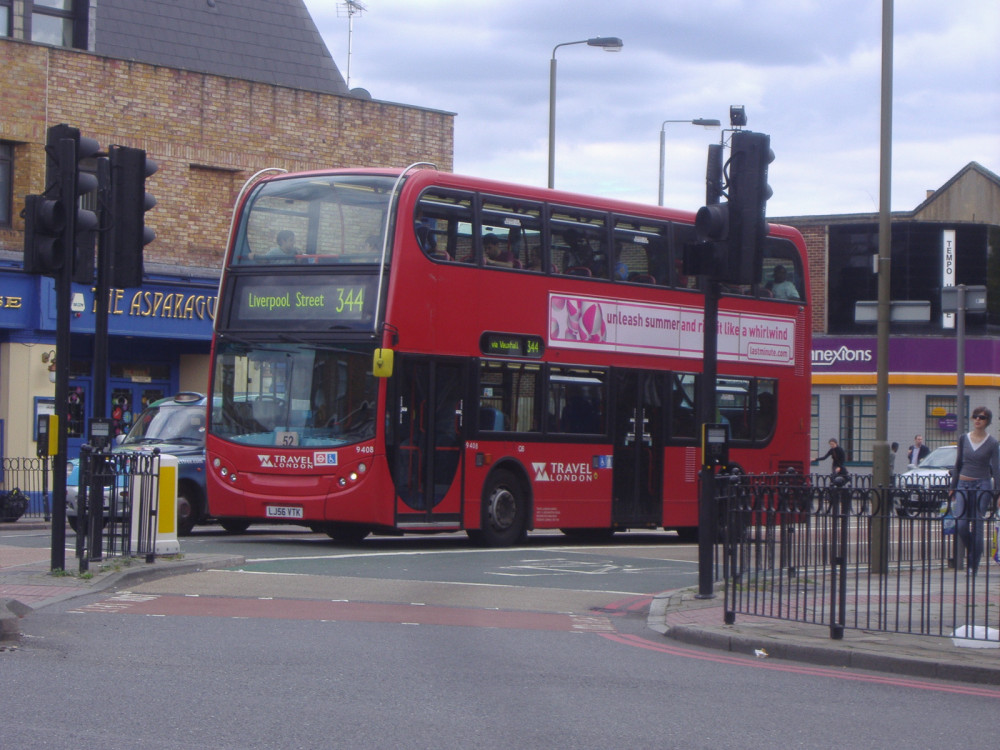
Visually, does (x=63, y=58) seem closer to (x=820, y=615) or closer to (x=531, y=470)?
(x=531, y=470)

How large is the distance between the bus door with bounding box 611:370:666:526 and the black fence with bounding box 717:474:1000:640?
8.60 m

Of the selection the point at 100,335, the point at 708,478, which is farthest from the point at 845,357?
the point at 100,335

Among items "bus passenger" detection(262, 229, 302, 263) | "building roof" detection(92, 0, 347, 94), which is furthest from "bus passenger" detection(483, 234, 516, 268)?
"building roof" detection(92, 0, 347, 94)

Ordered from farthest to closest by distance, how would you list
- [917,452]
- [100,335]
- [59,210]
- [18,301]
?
[917,452]
[18,301]
[100,335]
[59,210]

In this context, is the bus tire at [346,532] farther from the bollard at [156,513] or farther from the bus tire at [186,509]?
the bollard at [156,513]

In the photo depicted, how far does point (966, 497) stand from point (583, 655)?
277 cm

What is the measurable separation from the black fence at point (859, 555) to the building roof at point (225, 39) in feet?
73.0

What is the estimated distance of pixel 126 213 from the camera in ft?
43.3

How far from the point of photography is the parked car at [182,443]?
1981 centimetres

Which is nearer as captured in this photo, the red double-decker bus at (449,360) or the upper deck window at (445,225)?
the red double-decker bus at (449,360)

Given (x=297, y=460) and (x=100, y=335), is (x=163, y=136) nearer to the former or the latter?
(x=297, y=460)

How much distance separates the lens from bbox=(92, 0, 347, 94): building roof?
31.3m

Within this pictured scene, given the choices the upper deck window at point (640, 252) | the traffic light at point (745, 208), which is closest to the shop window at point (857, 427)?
the upper deck window at point (640, 252)

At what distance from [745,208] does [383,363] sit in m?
5.47
